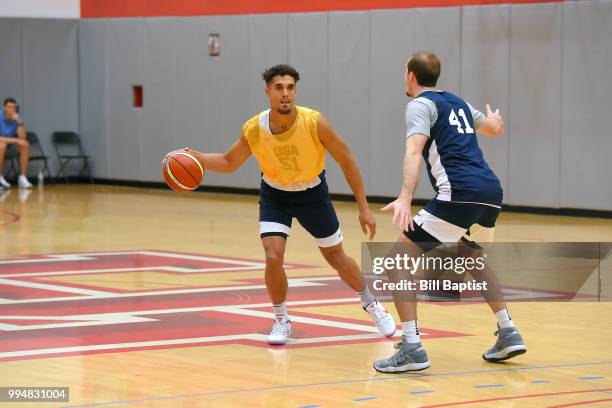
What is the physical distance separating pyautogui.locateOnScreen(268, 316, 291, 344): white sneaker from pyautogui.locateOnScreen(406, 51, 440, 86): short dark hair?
193cm

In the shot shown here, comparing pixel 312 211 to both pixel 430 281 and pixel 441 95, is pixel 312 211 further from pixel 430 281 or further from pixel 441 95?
pixel 430 281

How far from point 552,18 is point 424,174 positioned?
3109 millimetres

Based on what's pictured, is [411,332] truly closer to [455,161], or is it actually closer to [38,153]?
[455,161]

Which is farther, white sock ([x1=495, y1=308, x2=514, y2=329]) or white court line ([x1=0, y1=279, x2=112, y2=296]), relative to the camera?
white court line ([x1=0, y1=279, x2=112, y2=296])

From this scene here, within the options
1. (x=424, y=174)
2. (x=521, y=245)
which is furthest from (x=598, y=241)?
(x=424, y=174)

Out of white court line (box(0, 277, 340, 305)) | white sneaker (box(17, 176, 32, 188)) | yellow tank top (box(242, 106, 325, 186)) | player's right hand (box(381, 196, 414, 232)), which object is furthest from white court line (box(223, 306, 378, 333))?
white sneaker (box(17, 176, 32, 188))

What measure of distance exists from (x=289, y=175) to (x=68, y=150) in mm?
17432

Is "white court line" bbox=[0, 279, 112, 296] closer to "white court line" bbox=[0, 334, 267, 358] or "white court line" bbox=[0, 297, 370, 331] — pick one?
"white court line" bbox=[0, 297, 370, 331]

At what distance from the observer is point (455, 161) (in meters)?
7.18

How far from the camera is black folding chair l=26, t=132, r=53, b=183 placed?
79.5ft

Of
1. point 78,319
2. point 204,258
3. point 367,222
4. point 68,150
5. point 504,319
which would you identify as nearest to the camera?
point 504,319

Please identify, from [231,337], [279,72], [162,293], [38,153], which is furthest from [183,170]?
[38,153]

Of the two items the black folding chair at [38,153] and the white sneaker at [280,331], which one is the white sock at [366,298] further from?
the black folding chair at [38,153]

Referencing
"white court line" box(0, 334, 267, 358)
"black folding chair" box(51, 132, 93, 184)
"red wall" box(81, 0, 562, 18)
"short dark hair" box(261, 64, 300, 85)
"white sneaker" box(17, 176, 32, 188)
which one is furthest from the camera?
"black folding chair" box(51, 132, 93, 184)
